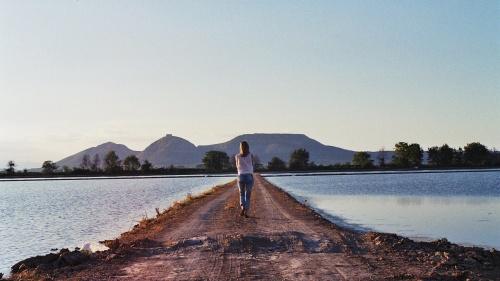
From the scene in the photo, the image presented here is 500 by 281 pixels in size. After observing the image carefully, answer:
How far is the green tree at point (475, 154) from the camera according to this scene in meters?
152

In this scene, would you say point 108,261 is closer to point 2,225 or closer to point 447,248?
point 447,248

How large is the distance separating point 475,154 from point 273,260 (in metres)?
156

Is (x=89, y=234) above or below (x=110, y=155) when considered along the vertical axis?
below

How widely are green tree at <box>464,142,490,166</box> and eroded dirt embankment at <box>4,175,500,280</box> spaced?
15148 cm

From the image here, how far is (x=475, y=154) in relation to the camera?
6009 inches

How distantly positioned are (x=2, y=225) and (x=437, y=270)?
71.2 ft

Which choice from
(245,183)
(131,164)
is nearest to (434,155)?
(131,164)

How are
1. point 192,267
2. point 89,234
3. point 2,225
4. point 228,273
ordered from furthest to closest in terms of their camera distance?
point 2,225, point 89,234, point 192,267, point 228,273

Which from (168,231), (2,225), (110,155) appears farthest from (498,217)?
(110,155)

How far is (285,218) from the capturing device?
56.8ft

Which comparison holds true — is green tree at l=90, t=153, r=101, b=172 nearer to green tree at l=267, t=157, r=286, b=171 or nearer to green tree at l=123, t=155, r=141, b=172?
green tree at l=123, t=155, r=141, b=172

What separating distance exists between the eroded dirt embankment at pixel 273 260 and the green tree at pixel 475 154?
151 metres

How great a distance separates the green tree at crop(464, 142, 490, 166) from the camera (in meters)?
152

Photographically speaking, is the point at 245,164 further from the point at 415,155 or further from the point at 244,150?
the point at 415,155
